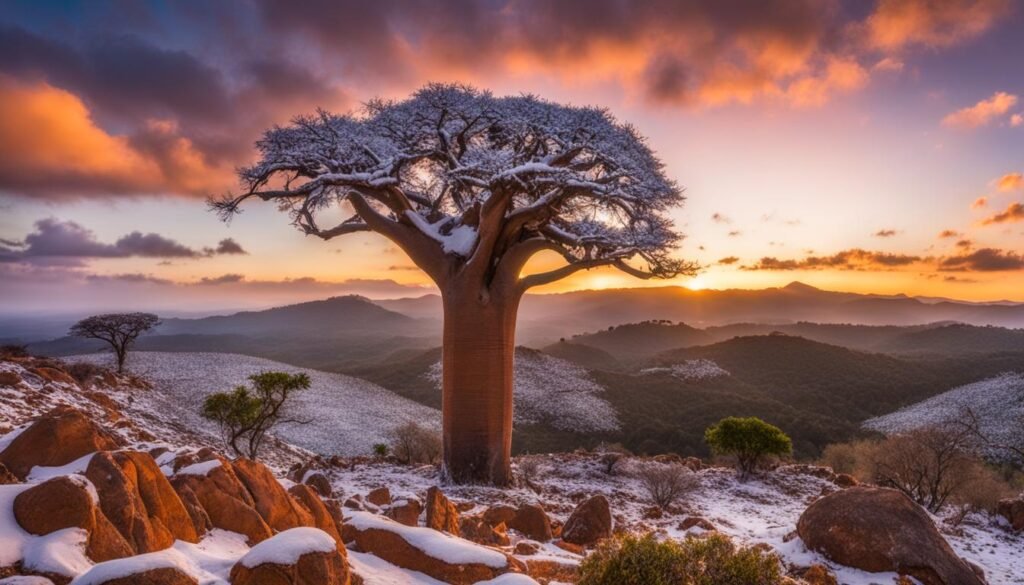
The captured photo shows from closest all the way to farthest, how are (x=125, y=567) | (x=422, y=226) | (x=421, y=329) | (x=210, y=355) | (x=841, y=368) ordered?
(x=125, y=567) → (x=422, y=226) → (x=210, y=355) → (x=841, y=368) → (x=421, y=329)

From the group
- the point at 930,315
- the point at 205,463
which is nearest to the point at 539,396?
the point at 205,463

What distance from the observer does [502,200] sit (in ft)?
34.5

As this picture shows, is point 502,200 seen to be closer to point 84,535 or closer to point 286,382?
point 286,382

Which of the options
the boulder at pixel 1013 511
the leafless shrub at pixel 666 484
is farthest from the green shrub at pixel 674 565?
the boulder at pixel 1013 511

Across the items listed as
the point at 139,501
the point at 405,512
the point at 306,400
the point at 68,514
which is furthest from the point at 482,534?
the point at 306,400

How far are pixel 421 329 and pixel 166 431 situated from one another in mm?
127688

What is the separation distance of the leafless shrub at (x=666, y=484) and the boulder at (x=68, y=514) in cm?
957

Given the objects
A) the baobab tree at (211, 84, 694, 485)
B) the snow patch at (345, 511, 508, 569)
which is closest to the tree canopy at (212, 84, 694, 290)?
the baobab tree at (211, 84, 694, 485)

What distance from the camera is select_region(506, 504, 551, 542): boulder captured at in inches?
287

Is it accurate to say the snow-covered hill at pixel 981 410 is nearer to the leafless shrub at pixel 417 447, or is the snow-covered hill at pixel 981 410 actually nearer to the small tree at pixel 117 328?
the leafless shrub at pixel 417 447

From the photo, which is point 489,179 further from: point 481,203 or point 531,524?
point 531,524

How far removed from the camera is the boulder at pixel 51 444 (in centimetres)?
479

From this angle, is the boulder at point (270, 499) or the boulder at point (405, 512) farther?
the boulder at point (405, 512)

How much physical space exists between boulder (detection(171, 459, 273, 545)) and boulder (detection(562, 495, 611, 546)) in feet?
13.7
